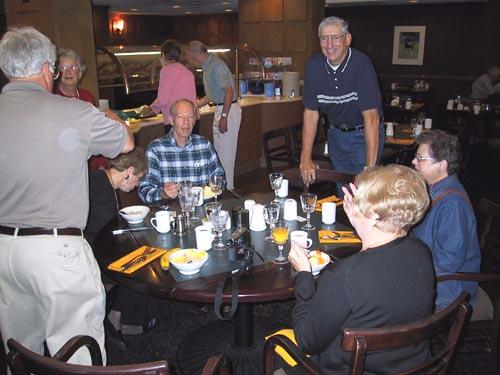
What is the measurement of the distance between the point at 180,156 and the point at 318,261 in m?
1.45

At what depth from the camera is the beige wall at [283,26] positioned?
7.85 meters

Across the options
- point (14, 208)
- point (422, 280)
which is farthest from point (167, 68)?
point (422, 280)

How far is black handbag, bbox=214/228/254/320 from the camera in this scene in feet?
5.39

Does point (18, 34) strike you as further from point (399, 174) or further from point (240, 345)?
point (240, 345)

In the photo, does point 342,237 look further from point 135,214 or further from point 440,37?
point 440,37

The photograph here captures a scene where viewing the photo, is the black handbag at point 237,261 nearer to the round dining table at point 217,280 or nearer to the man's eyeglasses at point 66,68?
the round dining table at point 217,280

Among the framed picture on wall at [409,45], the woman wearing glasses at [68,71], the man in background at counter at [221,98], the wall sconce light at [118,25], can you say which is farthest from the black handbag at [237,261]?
the wall sconce light at [118,25]

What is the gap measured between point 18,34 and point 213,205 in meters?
1.05

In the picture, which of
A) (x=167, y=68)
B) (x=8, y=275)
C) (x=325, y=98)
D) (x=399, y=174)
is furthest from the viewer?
(x=167, y=68)

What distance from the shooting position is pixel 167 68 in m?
4.78

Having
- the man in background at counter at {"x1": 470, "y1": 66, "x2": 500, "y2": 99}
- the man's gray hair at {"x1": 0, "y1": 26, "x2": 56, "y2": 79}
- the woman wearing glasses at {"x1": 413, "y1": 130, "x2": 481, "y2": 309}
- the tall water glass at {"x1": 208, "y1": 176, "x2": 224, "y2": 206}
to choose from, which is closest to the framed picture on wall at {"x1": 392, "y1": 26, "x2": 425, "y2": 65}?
the man in background at counter at {"x1": 470, "y1": 66, "x2": 500, "y2": 99}

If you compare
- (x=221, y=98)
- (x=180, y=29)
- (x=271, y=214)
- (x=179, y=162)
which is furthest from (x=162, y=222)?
(x=180, y=29)

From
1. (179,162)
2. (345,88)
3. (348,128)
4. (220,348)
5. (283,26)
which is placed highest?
(283,26)

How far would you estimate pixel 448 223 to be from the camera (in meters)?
2.08
